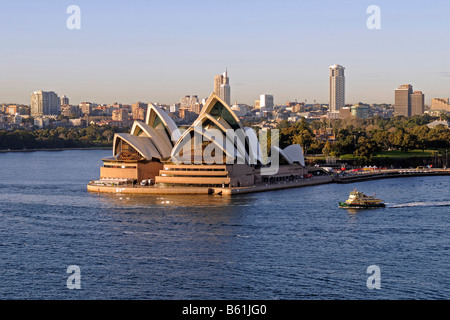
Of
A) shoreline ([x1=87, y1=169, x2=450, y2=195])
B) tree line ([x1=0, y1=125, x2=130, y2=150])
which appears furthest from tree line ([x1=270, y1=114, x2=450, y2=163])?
tree line ([x1=0, y1=125, x2=130, y2=150])

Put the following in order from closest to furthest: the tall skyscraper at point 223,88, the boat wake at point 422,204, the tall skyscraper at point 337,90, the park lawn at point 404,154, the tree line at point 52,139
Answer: the boat wake at point 422,204, the park lawn at point 404,154, the tree line at point 52,139, the tall skyscraper at point 223,88, the tall skyscraper at point 337,90

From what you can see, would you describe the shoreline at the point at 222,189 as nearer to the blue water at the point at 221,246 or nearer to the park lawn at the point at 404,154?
the blue water at the point at 221,246

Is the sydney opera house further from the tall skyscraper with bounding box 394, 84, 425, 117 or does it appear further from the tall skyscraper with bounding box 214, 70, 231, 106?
the tall skyscraper with bounding box 394, 84, 425, 117

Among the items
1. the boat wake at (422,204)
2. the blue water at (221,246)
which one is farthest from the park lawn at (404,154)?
the boat wake at (422,204)

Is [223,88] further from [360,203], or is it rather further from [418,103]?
[360,203]

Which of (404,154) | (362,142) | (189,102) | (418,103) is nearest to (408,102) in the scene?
(418,103)
